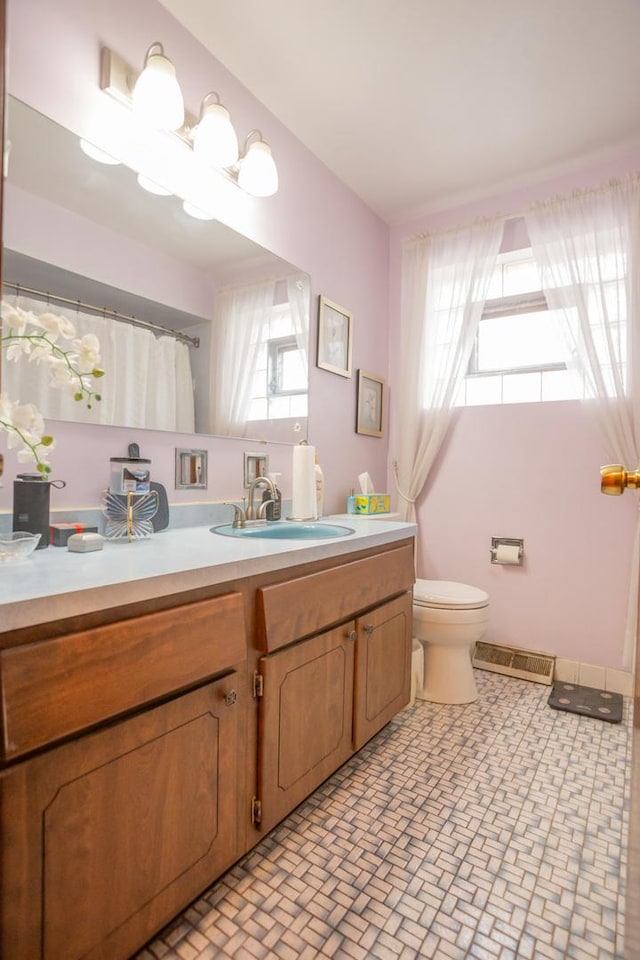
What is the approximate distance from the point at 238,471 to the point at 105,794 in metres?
1.25

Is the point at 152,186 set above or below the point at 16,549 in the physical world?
above

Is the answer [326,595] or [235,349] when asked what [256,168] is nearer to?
[235,349]

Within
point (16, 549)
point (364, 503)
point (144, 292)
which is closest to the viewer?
point (16, 549)

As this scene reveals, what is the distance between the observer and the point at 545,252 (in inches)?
95.3

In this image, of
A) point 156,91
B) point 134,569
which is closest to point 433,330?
point 156,91

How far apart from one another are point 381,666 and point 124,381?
4.14 feet

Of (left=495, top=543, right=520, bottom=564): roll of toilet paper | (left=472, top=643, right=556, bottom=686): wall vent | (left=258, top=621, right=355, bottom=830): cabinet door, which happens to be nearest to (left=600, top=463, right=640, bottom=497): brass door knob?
(left=258, top=621, right=355, bottom=830): cabinet door

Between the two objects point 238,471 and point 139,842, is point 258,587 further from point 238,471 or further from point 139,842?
point 238,471

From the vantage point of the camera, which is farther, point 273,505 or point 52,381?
point 273,505

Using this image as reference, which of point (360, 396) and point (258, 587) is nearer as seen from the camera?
point (258, 587)

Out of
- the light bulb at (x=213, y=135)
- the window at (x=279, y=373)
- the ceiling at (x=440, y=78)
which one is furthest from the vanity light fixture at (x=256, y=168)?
the window at (x=279, y=373)

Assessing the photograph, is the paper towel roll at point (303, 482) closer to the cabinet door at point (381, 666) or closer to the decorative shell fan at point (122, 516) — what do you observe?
the cabinet door at point (381, 666)

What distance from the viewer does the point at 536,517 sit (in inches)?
98.3

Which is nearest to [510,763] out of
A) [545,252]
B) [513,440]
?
[513,440]
